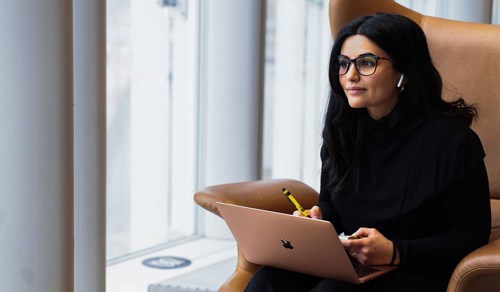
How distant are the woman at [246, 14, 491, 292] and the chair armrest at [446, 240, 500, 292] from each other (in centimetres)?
11

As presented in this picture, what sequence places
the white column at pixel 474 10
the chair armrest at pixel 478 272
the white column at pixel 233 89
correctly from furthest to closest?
the white column at pixel 474 10
the white column at pixel 233 89
the chair armrest at pixel 478 272

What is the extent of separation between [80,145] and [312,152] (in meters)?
3.11

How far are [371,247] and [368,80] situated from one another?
1.46 feet

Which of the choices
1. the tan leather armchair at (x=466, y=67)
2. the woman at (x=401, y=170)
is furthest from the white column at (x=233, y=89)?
the woman at (x=401, y=170)

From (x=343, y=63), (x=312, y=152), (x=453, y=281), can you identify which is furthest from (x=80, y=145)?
(x=312, y=152)

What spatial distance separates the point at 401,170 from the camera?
2.02m

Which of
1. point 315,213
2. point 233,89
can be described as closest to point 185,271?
point 233,89

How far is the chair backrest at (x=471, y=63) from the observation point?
2656 millimetres

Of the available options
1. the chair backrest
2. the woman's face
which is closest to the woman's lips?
the woman's face

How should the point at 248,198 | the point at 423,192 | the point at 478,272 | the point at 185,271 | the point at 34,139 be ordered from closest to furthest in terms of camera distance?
the point at 478,272 → the point at 423,192 → the point at 34,139 → the point at 248,198 → the point at 185,271

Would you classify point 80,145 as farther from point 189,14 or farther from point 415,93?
point 189,14

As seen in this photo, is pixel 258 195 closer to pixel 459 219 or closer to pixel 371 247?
pixel 371 247

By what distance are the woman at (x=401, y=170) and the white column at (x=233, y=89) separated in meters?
1.58

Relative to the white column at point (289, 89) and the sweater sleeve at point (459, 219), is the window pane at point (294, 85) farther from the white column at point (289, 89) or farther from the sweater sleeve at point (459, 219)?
the sweater sleeve at point (459, 219)
